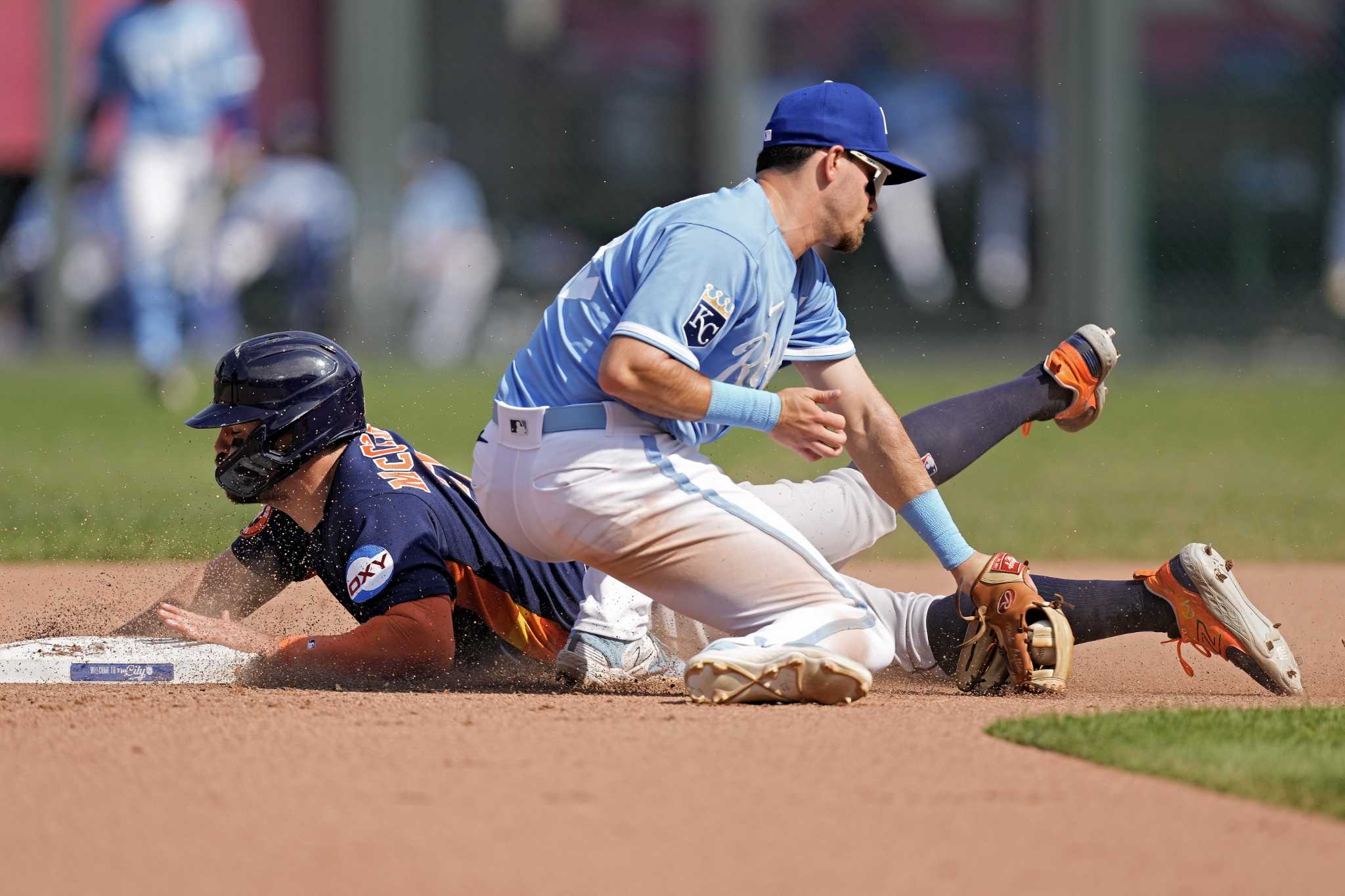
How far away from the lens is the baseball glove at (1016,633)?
408 centimetres

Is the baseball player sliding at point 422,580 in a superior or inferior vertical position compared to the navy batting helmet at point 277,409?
inferior

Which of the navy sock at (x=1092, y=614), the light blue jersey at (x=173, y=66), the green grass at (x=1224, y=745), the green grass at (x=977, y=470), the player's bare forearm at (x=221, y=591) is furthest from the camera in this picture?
the light blue jersey at (x=173, y=66)

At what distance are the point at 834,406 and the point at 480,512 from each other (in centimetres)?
96

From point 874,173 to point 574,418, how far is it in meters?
0.91

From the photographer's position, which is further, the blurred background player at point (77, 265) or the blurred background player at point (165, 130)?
the blurred background player at point (77, 265)

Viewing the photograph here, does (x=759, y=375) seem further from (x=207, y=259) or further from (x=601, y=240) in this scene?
(x=601, y=240)

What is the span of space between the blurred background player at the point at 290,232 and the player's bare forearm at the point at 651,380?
1506 cm

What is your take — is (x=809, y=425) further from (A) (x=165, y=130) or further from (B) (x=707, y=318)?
(A) (x=165, y=130)

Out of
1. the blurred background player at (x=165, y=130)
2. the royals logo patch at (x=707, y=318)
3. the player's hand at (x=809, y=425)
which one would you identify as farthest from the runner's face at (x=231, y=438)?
the blurred background player at (x=165, y=130)

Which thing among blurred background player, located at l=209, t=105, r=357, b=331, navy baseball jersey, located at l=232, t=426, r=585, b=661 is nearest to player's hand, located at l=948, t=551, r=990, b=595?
navy baseball jersey, located at l=232, t=426, r=585, b=661

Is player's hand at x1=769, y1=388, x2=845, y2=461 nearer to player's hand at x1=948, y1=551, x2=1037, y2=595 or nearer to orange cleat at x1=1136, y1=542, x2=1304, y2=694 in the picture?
player's hand at x1=948, y1=551, x2=1037, y2=595

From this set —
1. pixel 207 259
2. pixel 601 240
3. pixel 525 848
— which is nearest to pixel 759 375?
pixel 525 848

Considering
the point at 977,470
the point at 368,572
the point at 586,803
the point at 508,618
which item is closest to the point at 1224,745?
the point at 586,803

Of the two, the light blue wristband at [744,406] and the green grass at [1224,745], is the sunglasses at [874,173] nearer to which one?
the light blue wristband at [744,406]
